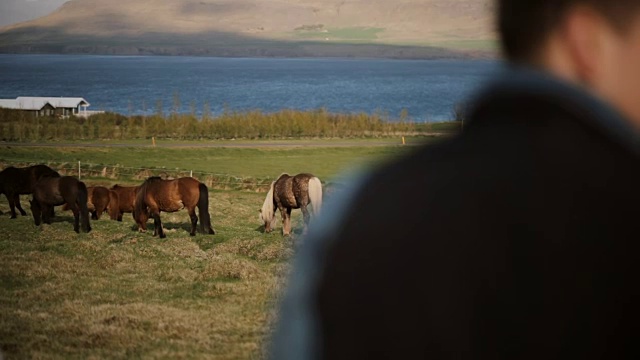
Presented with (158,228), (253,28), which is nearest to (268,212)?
(158,228)

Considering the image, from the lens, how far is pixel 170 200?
12.6 meters

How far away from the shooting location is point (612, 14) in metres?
0.44

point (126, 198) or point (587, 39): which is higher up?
point (587, 39)

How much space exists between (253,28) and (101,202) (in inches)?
1184

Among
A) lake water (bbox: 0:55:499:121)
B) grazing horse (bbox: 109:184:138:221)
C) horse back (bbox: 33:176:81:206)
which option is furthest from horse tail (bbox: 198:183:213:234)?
lake water (bbox: 0:55:499:121)

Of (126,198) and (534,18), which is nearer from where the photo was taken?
(534,18)

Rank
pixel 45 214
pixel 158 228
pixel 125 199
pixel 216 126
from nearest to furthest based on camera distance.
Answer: pixel 158 228 → pixel 45 214 → pixel 125 199 → pixel 216 126

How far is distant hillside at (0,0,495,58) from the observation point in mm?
30072

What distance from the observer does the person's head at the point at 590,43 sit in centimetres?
44

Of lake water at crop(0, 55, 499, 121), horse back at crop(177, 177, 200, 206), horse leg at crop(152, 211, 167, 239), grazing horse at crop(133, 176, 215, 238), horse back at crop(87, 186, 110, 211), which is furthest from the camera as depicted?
lake water at crop(0, 55, 499, 121)

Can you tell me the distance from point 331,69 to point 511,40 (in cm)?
4431

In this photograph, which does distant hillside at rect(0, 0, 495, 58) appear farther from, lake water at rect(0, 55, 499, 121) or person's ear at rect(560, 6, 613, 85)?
person's ear at rect(560, 6, 613, 85)

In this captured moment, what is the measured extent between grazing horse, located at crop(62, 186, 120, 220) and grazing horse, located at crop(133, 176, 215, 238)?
0.92m

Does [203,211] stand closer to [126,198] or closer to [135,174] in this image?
[126,198]
